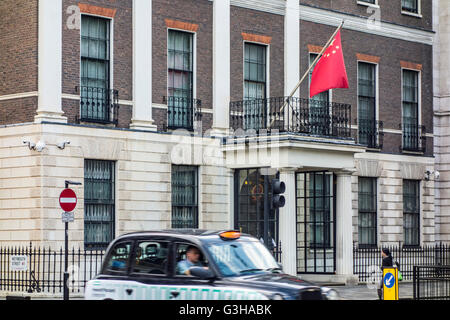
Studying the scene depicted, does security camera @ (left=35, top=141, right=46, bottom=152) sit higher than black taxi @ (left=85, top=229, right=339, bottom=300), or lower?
higher

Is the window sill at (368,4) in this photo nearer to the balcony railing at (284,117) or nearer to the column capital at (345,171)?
the balcony railing at (284,117)

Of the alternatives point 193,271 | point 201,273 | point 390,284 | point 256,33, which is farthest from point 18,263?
point 256,33

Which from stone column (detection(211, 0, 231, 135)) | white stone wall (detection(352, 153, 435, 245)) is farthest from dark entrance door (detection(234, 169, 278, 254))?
white stone wall (detection(352, 153, 435, 245))

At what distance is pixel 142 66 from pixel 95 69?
1.51m

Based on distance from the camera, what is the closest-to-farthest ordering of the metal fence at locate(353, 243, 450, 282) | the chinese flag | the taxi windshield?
the taxi windshield < the chinese flag < the metal fence at locate(353, 243, 450, 282)

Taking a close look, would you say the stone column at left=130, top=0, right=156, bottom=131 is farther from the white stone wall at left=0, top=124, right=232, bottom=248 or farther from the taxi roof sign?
the taxi roof sign

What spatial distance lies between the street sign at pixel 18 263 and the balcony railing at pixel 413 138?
54.1ft

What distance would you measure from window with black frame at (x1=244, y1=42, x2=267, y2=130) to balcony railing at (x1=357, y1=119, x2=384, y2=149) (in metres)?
4.76

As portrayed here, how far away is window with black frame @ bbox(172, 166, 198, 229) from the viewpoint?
27594 millimetres

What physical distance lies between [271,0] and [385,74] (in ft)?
20.1

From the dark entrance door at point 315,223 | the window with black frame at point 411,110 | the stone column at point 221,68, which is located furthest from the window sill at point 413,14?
the stone column at point 221,68

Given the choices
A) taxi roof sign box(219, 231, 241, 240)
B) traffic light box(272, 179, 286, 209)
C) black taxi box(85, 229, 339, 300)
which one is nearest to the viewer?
black taxi box(85, 229, 339, 300)

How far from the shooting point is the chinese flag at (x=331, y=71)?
27.5m

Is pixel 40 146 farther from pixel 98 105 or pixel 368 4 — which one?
pixel 368 4
